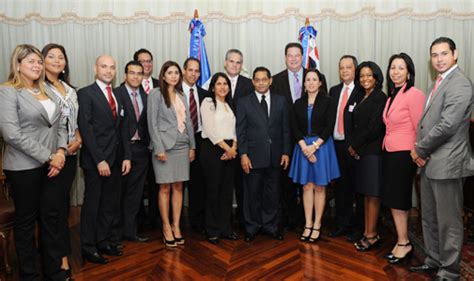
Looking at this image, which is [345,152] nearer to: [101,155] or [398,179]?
[398,179]

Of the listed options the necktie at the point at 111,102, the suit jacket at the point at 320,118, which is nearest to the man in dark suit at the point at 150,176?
the necktie at the point at 111,102

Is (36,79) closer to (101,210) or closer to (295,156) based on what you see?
(101,210)

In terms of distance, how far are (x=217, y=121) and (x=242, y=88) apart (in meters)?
0.55

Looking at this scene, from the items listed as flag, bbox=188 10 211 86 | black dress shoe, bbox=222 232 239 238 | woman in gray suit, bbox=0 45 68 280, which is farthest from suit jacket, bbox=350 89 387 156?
woman in gray suit, bbox=0 45 68 280

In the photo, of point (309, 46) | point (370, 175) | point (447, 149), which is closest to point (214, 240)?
point (370, 175)

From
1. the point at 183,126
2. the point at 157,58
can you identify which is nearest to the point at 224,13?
the point at 157,58

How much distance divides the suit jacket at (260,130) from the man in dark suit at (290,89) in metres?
0.34

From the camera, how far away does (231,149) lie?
152 inches

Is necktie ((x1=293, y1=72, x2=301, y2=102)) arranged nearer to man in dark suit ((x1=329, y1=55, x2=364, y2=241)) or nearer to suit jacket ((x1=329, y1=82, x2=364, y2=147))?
man in dark suit ((x1=329, y1=55, x2=364, y2=241))

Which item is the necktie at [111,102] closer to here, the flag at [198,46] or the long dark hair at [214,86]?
the long dark hair at [214,86]

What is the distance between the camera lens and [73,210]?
5.33 metres

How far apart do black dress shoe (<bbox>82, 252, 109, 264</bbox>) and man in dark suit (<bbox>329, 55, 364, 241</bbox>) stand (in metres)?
2.07

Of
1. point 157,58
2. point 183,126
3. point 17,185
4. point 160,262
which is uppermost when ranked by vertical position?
point 157,58

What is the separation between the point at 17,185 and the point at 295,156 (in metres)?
2.29
